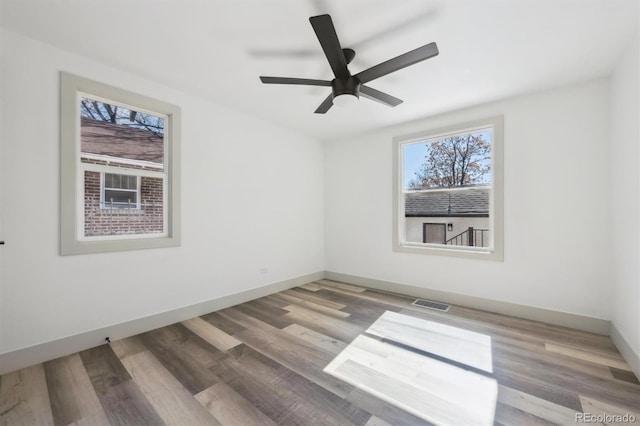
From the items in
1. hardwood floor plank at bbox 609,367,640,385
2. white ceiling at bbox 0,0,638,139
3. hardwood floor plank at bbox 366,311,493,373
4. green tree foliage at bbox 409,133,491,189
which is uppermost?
white ceiling at bbox 0,0,638,139

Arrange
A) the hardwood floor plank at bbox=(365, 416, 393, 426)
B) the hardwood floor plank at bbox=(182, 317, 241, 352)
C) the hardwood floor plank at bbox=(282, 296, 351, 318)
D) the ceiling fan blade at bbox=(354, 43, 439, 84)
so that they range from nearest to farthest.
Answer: the hardwood floor plank at bbox=(365, 416, 393, 426) < the ceiling fan blade at bbox=(354, 43, 439, 84) < the hardwood floor plank at bbox=(182, 317, 241, 352) < the hardwood floor plank at bbox=(282, 296, 351, 318)

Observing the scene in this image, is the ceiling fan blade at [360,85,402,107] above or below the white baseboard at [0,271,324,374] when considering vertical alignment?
above

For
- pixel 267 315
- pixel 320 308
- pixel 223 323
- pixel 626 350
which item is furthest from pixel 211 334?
pixel 626 350

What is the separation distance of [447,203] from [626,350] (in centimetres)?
214

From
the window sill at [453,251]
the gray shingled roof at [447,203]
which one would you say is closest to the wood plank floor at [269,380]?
the window sill at [453,251]

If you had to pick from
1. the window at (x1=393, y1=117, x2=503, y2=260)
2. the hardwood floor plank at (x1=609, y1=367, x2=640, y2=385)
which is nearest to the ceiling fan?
the window at (x1=393, y1=117, x2=503, y2=260)

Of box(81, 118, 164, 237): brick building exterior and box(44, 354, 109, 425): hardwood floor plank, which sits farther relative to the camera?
box(81, 118, 164, 237): brick building exterior

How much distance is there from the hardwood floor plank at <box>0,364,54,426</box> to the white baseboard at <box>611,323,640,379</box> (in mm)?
3952

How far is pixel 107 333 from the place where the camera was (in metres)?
2.45

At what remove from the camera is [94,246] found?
2.41m

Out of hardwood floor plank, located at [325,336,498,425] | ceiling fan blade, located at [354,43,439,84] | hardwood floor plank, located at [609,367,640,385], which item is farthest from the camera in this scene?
hardwood floor plank, located at [609,367,640,385]

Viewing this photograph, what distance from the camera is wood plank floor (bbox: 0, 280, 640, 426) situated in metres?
1.58

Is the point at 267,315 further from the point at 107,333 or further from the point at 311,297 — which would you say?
the point at 107,333

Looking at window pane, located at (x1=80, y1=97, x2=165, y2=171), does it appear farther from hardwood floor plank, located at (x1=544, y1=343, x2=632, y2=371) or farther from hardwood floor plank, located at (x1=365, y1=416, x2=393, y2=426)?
hardwood floor plank, located at (x1=544, y1=343, x2=632, y2=371)
